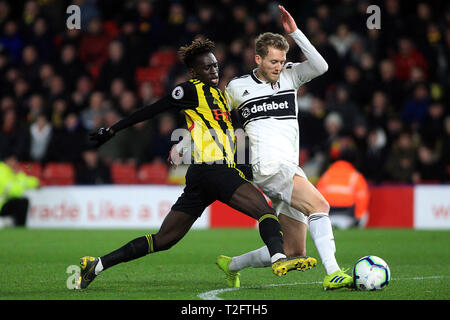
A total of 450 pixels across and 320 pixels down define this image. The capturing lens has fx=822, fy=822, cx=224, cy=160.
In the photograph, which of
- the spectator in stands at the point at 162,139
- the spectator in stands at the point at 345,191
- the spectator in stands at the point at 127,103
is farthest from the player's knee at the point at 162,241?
the spectator in stands at the point at 127,103

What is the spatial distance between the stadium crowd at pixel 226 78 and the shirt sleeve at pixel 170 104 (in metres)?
8.48

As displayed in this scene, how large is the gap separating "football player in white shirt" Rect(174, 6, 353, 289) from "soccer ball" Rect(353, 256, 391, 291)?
0.90 feet

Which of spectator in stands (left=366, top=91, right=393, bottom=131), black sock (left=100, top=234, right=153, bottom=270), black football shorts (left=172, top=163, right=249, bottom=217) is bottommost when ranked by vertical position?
black sock (left=100, top=234, right=153, bottom=270)

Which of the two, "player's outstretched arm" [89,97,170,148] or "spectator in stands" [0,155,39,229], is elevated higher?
"player's outstretched arm" [89,97,170,148]

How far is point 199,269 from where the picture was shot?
8758 millimetres

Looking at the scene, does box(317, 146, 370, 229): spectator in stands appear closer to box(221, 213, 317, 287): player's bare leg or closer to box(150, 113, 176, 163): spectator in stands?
box(150, 113, 176, 163): spectator in stands

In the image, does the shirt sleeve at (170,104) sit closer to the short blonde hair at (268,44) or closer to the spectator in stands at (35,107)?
the short blonde hair at (268,44)

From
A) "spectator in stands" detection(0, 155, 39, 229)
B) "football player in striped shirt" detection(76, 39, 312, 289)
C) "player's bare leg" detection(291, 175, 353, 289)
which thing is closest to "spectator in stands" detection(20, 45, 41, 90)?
"spectator in stands" detection(0, 155, 39, 229)

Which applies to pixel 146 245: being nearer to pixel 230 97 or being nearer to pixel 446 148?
pixel 230 97

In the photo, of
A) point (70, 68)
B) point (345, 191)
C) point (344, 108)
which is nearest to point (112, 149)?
point (70, 68)

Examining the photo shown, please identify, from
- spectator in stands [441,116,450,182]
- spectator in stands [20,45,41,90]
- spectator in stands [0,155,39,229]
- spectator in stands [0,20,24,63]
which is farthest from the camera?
spectator in stands [0,20,24,63]

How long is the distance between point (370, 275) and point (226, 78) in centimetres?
989

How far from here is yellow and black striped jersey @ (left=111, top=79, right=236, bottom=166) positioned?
6785mm

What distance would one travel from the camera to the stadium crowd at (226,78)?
1556 cm
